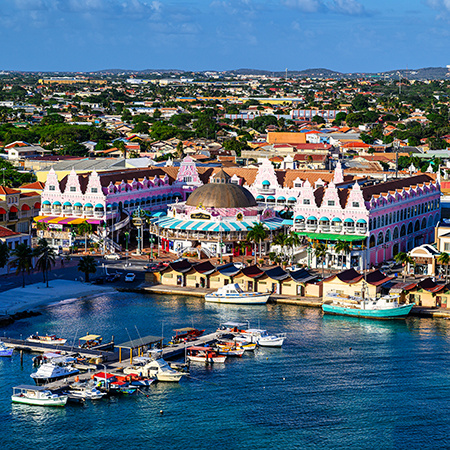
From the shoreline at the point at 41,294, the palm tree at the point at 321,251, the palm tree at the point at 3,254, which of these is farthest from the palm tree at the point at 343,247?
the palm tree at the point at 3,254

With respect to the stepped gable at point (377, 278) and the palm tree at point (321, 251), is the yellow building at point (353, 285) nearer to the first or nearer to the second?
the stepped gable at point (377, 278)

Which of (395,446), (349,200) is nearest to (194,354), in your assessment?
(395,446)

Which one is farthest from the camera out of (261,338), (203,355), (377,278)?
(377,278)

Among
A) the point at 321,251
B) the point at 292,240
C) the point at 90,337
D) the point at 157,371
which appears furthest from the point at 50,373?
the point at 321,251

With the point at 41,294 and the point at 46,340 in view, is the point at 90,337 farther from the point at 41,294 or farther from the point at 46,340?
the point at 41,294

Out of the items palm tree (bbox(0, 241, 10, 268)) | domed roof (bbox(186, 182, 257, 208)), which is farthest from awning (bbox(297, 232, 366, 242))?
palm tree (bbox(0, 241, 10, 268))

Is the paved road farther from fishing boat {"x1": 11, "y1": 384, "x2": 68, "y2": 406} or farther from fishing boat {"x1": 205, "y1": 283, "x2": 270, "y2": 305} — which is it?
fishing boat {"x1": 11, "y1": 384, "x2": 68, "y2": 406}
